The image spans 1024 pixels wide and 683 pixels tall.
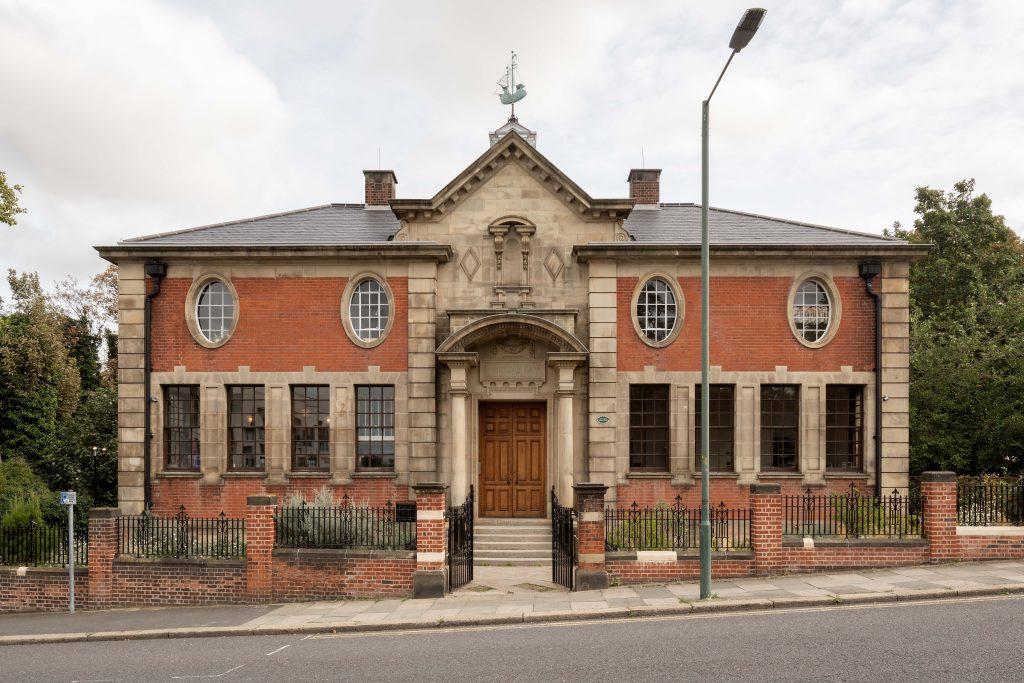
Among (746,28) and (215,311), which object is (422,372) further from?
(746,28)

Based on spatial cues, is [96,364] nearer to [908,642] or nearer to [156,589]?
[156,589]

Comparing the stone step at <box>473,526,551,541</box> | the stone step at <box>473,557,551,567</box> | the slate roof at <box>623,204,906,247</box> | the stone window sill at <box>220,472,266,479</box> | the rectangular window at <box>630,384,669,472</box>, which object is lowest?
the stone step at <box>473,557,551,567</box>

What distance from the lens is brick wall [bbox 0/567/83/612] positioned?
13.6m

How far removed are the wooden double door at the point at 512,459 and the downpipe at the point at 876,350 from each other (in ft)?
26.9

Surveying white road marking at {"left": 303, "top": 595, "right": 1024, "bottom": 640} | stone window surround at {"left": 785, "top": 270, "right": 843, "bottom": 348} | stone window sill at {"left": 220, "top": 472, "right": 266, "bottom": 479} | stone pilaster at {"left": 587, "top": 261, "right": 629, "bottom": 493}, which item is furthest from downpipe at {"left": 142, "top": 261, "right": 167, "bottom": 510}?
stone window surround at {"left": 785, "top": 270, "right": 843, "bottom": 348}

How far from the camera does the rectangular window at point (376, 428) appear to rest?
60.6 feet

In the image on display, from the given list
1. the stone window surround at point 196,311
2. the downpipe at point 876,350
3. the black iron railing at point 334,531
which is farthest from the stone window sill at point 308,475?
the downpipe at point 876,350

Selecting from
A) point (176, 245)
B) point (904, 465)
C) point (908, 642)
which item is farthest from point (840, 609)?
point (176, 245)

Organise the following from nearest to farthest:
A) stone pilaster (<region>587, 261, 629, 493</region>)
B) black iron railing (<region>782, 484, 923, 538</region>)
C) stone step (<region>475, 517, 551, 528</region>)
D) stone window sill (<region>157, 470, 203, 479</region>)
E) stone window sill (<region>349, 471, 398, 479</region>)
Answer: black iron railing (<region>782, 484, 923, 538</region>) < stone step (<region>475, 517, 551, 528</region>) < stone pilaster (<region>587, 261, 629, 493</region>) < stone window sill (<region>349, 471, 398, 479</region>) < stone window sill (<region>157, 470, 203, 479</region>)

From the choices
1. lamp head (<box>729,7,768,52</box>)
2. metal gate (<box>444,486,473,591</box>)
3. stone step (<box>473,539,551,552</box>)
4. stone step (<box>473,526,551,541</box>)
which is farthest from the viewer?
stone step (<box>473,526,551,541</box>)

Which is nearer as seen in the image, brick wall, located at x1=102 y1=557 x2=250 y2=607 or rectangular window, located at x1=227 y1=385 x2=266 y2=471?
brick wall, located at x1=102 y1=557 x2=250 y2=607

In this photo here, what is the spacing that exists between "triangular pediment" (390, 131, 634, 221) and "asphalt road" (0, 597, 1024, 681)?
34.3 feet

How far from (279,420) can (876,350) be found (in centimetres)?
1517

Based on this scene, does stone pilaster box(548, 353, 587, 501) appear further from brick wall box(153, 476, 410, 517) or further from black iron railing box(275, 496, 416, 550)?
black iron railing box(275, 496, 416, 550)
